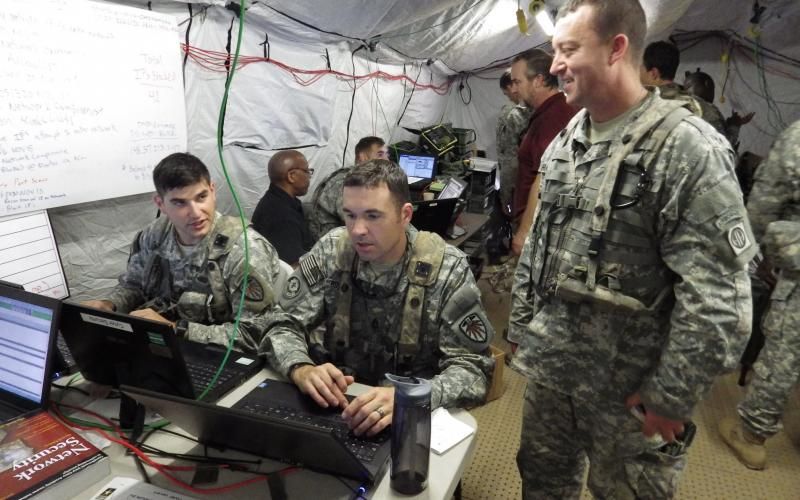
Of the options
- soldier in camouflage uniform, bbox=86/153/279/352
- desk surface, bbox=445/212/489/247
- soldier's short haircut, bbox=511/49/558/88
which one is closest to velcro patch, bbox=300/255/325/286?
soldier in camouflage uniform, bbox=86/153/279/352

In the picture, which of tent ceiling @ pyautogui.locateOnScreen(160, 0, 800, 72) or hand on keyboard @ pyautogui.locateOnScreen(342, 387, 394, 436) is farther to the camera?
tent ceiling @ pyautogui.locateOnScreen(160, 0, 800, 72)

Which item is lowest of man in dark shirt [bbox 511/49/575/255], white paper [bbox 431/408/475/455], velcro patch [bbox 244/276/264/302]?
white paper [bbox 431/408/475/455]

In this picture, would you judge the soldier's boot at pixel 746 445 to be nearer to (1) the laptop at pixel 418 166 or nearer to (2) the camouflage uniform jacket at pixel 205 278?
(2) the camouflage uniform jacket at pixel 205 278

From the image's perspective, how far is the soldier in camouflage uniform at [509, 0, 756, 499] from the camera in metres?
1.01

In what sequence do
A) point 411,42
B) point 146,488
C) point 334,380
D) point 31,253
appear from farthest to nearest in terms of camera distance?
point 411,42 → point 31,253 → point 334,380 → point 146,488

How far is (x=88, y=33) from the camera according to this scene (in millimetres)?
1898

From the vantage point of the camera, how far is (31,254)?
1.83 m

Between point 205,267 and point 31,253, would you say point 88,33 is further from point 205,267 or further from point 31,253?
point 205,267

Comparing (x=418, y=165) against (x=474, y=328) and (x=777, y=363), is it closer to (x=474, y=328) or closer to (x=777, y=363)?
(x=777, y=363)

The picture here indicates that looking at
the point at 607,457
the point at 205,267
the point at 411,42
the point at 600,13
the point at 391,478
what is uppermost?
the point at 411,42

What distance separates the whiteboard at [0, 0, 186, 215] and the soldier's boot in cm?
307

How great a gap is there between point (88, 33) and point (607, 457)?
2.39 metres

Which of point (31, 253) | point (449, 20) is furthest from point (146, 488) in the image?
point (449, 20)

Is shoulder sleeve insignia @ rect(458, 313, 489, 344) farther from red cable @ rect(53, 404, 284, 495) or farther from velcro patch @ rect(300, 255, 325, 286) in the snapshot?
red cable @ rect(53, 404, 284, 495)
